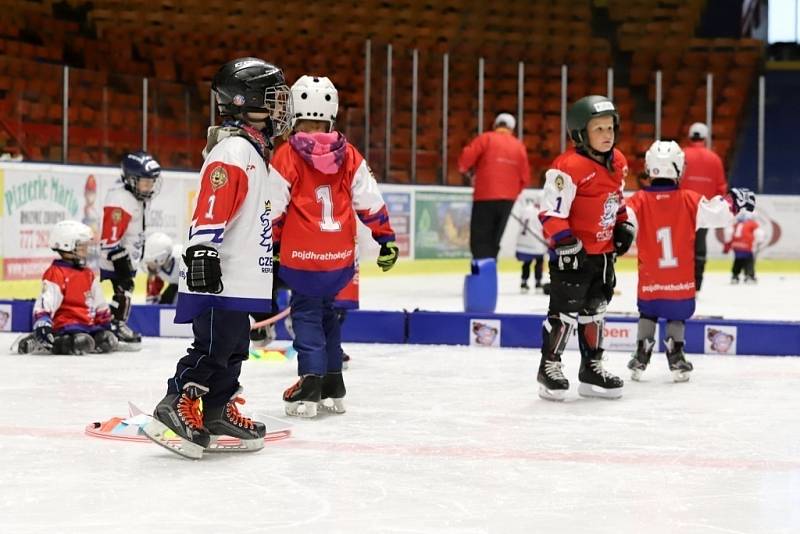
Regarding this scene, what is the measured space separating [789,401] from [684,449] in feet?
4.44

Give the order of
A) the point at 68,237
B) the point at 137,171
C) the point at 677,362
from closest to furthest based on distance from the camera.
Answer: the point at 677,362
the point at 68,237
the point at 137,171

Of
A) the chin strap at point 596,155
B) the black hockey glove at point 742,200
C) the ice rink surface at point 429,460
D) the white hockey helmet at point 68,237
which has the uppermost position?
the chin strap at point 596,155

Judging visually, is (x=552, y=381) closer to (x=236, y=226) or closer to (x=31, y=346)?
(x=236, y=226)

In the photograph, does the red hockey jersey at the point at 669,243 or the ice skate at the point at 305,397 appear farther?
the red hockey jersey at the point at 669,243

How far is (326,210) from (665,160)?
6.16 ft

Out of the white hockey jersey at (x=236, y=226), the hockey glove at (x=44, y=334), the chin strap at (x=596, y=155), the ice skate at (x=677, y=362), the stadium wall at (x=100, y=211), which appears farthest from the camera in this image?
the stadium wall at (x=100, y=211)

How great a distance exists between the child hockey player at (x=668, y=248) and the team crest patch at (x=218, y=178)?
2.60m

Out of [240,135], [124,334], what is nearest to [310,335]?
[240,135]

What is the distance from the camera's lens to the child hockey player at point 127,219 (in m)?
6.81

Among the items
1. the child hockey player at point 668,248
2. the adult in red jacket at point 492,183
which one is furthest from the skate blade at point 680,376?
the adult in red jacket at point 492,183

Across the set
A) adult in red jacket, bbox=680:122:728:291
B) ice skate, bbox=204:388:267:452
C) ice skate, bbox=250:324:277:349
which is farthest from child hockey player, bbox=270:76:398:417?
adult in red jacket, bbox=680:122:728:291

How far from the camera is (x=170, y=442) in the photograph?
12.3 feet

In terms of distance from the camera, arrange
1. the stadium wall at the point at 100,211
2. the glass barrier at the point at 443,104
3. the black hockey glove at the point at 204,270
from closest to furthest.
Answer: the black hockey glove at the point at 204,270 < the stadium wall at the point at 100,211 < the glass barrier at the point at 443,104

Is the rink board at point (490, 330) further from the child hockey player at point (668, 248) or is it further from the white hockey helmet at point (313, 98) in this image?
the white hockey helmet at point (313, 98)
